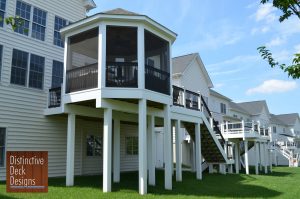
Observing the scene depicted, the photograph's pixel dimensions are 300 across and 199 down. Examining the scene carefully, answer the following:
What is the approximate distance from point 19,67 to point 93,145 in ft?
23.0

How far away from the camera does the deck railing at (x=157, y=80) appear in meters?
14.2

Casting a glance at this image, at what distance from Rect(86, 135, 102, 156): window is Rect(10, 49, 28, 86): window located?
587cm

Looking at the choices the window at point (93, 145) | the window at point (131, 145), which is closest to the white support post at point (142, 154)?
the window at point (93, 145)

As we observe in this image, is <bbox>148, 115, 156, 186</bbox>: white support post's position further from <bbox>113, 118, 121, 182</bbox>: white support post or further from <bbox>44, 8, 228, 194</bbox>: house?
<bbox>113, 118, 121, 182</bbox>: white support post

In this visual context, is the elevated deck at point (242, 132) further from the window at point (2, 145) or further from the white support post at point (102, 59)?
the window at point (2, 145)

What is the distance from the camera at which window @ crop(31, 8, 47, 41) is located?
58.0 ft

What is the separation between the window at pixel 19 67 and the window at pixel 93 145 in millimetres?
5866

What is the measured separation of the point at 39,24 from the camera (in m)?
18.0

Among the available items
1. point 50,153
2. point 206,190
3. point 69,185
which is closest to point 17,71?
point 50,153

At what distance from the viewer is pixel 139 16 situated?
13727mm

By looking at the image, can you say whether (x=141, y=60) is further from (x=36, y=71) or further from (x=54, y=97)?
(x=36, y=71)

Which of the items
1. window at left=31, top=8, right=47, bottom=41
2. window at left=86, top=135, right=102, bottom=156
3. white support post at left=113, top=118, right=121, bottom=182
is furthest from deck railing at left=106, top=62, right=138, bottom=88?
window at left=86, top=135, right=102, bottom=156

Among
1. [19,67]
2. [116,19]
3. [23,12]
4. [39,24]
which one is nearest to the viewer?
[116,19]

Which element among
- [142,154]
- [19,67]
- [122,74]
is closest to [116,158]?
[142,154]
